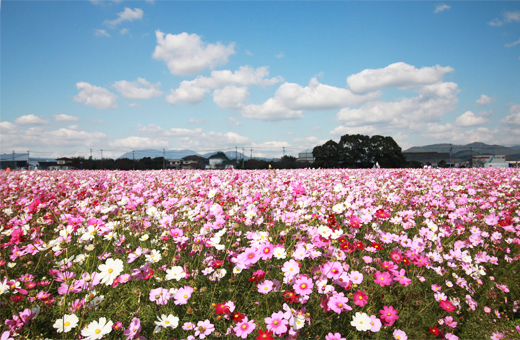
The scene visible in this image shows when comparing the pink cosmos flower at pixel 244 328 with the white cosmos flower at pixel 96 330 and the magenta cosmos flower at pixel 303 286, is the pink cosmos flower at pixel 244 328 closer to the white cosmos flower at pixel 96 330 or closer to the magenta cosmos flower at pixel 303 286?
the magenta cosmos flower at pixel 303 286

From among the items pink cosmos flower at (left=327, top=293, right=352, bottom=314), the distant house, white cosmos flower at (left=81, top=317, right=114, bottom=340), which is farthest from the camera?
the distant house

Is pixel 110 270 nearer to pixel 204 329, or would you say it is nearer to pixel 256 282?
pixel 204 329

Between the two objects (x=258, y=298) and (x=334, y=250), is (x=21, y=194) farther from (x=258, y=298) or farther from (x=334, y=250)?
(x=334, y=250)

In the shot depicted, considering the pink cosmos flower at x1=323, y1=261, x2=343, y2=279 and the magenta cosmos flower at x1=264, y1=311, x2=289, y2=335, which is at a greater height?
the pink cosmos flower at x1=323, y1=261, x2=343, y2=279

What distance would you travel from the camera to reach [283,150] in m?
25.5

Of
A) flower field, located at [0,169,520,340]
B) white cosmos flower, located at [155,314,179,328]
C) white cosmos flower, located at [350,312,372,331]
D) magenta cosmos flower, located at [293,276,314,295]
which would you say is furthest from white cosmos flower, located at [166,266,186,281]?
white cosmos flower, located at [350,312,372,331]

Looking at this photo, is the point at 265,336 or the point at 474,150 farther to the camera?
the point at 474,150

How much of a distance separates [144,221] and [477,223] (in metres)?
3.82

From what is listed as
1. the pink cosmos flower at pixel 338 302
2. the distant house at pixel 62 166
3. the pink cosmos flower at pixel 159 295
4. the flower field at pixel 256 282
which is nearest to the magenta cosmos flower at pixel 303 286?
the flower field at pixel 256 282

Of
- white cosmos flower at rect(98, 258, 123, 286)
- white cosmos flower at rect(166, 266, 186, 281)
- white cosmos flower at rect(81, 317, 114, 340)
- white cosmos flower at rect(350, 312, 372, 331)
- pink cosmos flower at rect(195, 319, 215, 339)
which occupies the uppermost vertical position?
white cosmos flower at rect(98, 258, 123, 286)

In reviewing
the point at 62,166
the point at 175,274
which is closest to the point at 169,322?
the point at 175,274

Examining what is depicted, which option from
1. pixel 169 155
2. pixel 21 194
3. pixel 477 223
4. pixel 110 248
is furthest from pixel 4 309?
pixel 169 155

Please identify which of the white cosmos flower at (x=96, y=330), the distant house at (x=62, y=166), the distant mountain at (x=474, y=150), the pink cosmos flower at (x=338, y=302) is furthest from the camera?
the distant house at (x=62, y=166)

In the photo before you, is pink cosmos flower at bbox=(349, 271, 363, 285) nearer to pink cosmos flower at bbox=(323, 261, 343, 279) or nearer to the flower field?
the flower field
